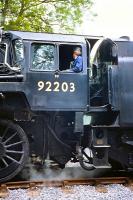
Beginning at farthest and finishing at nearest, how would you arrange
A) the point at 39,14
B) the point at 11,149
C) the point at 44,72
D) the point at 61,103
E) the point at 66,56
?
1. the point at 39,14
2. the point at 66,56
3. the point at 11,149
4. the point at 61,103
5. the point at 44,72

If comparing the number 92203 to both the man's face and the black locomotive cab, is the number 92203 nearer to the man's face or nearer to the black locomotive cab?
the black locomotive cab

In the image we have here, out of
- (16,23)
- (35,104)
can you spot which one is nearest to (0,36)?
(35,104)

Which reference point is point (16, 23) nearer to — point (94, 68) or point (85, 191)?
point (94, 68)

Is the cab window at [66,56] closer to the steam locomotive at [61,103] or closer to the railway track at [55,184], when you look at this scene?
the steam locomotive at [61,103]

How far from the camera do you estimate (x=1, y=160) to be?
982 cm

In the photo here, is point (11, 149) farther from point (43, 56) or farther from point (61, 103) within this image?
point (43, 56)

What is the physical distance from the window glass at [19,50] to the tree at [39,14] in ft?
35.8

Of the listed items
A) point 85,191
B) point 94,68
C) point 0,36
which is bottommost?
point 85,191

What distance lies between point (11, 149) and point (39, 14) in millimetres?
13205

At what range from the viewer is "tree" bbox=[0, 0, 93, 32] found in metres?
21.4

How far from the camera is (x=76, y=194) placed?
28.9 ft

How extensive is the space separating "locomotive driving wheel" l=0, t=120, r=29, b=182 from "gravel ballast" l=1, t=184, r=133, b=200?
860 millimetres

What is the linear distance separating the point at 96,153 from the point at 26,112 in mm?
1768

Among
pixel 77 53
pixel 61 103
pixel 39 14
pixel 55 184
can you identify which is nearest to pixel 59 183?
pixel 55 184
